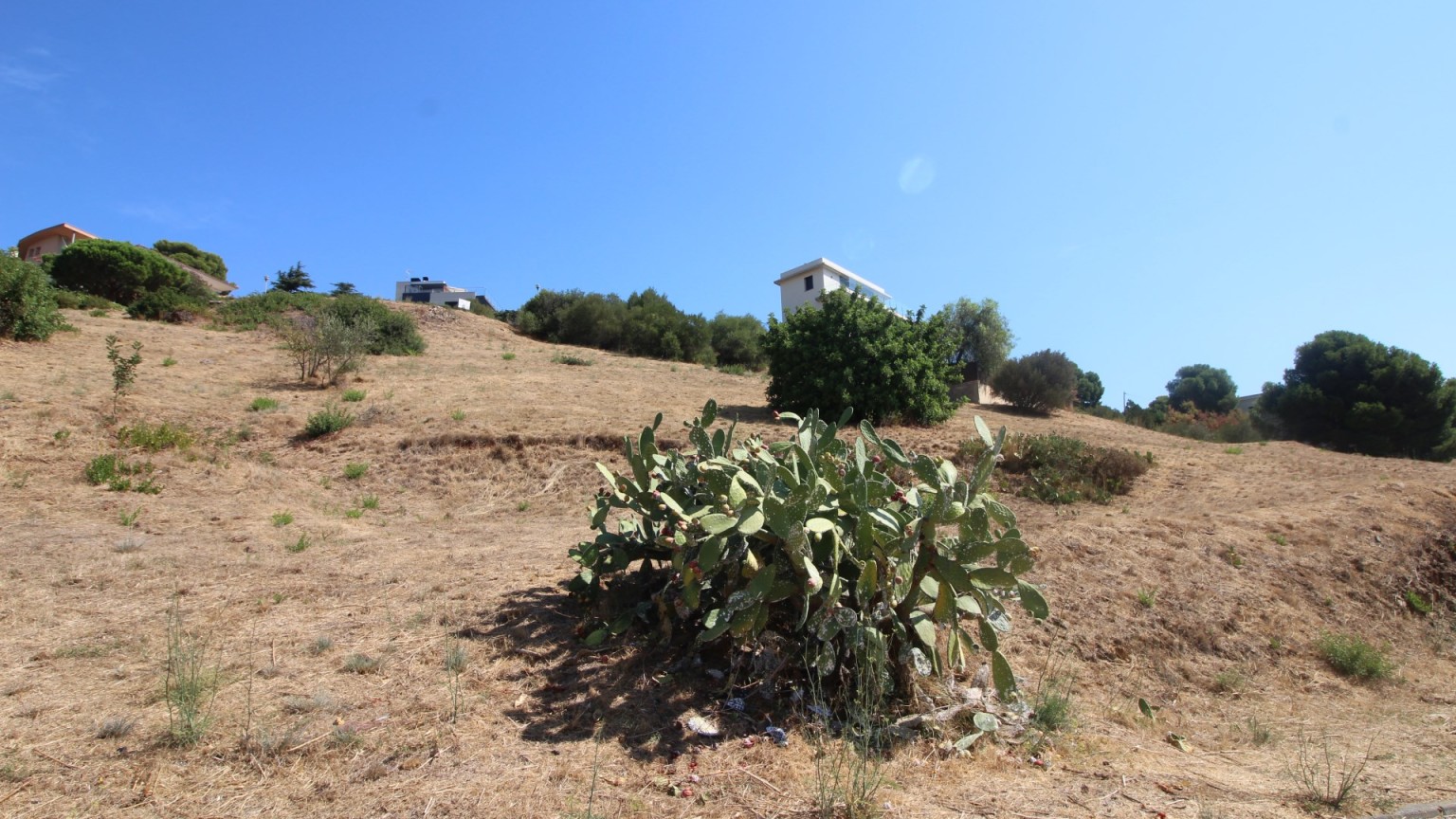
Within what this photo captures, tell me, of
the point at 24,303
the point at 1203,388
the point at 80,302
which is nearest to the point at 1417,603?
the point at 24,303

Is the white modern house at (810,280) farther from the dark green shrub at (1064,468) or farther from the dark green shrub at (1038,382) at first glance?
the dark green shrub at (1064,468)

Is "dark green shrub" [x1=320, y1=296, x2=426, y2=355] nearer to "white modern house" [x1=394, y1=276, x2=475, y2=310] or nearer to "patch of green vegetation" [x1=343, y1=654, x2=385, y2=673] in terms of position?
"patch of green vegetation" [x1=343, y1=654, x2=385, y2=673]

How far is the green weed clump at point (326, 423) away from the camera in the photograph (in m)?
9.79

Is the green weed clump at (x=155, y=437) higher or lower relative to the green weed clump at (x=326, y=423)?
lower

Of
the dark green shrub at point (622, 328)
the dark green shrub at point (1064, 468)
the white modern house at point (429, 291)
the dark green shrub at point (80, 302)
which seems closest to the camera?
the dark green shrub at point (1064, 468)

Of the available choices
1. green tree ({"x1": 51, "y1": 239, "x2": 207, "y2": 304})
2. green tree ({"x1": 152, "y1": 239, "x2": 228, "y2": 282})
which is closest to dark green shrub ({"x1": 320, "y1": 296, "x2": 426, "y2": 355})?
green tree ({"x1": 51, "y1": 239, "x2": 207, "y2": 304})

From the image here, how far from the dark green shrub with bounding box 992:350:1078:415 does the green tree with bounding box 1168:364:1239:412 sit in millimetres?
40948

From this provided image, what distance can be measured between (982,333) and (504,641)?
22.9 m

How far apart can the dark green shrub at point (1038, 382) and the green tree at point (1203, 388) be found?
40.9m

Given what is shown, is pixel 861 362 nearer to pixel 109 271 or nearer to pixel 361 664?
pixel 361 664

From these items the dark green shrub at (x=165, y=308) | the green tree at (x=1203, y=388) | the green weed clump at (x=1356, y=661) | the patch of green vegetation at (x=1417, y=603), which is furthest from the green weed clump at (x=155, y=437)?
the green tree at (x=1203, y=388)

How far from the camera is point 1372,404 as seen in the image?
21.1 m

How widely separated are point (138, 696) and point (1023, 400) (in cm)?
1778

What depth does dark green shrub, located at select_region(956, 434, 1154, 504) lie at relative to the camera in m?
8.94
